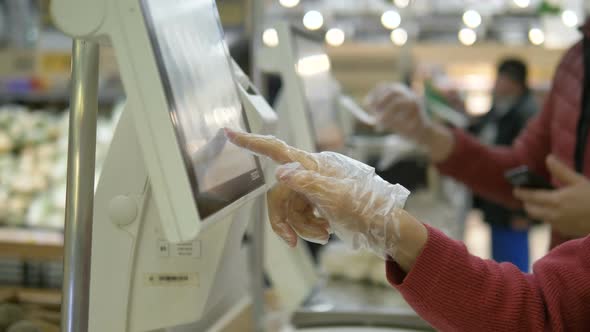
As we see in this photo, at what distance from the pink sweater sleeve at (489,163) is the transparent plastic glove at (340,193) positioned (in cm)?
139

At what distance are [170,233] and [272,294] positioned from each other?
73.9 inches

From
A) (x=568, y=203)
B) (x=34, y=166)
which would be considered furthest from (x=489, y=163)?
(x=34, y=166)

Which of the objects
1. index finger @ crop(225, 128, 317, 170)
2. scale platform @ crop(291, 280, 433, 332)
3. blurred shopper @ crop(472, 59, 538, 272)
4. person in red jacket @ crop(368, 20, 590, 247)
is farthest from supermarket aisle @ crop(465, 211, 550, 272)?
index finger @ crop(225, 128, 317, 170)

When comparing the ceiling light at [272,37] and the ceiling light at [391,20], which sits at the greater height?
the ceiling light at [272,37]

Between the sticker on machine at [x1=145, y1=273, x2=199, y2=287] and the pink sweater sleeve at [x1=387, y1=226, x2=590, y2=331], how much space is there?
0.30 m

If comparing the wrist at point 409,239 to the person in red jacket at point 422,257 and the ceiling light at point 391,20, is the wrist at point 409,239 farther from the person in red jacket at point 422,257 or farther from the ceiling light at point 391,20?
the ceiling light at point 391,20

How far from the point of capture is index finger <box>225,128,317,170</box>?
3.16 feet

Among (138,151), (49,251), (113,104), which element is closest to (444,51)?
(113,104)

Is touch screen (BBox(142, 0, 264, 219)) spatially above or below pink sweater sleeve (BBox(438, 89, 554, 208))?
above

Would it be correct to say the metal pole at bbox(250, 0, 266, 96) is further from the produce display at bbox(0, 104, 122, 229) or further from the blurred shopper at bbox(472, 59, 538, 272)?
the blurred shopper at bbox(472, 59, 538, 272)

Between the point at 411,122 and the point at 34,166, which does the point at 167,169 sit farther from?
the point at 34,166

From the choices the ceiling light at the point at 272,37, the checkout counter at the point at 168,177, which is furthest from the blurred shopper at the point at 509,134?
the checkout counter at the point at 168,177

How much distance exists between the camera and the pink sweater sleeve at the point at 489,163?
230cm

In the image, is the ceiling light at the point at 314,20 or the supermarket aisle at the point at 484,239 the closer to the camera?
the ceiling light at the point at 314,20
